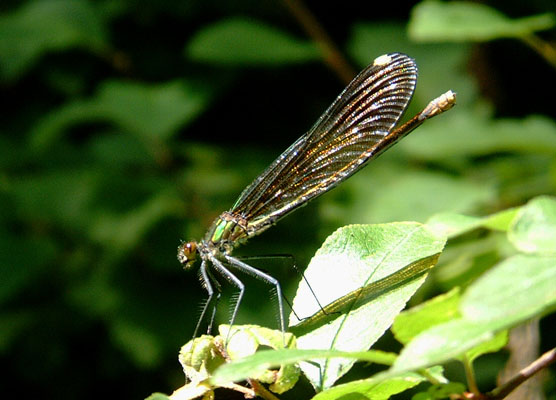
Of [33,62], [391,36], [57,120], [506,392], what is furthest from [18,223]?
[506,392]

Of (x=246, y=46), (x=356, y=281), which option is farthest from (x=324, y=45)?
(x=356, y=281)

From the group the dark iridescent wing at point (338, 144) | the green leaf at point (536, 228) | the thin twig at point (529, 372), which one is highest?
the dark iridescent wing at point (338, 144)

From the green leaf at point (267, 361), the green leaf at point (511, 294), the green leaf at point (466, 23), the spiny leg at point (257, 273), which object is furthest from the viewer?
the green leaf at point (466, 23)

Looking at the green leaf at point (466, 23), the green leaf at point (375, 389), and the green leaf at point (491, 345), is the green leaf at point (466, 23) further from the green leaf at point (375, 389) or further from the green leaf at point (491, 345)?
the green leaf at point (375, 389)

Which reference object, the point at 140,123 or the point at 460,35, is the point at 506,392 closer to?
the point at 460,35

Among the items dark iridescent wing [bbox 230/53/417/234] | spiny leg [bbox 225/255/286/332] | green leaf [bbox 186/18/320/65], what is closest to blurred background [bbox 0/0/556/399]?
green leaf [bbox 186/18/320/65]

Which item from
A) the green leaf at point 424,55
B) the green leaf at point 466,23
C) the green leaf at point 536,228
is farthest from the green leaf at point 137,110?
the green leaf at point 536,228

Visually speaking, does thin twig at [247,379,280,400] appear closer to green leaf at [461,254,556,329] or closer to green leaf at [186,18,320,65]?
green leaf at [461,254,556,329]
